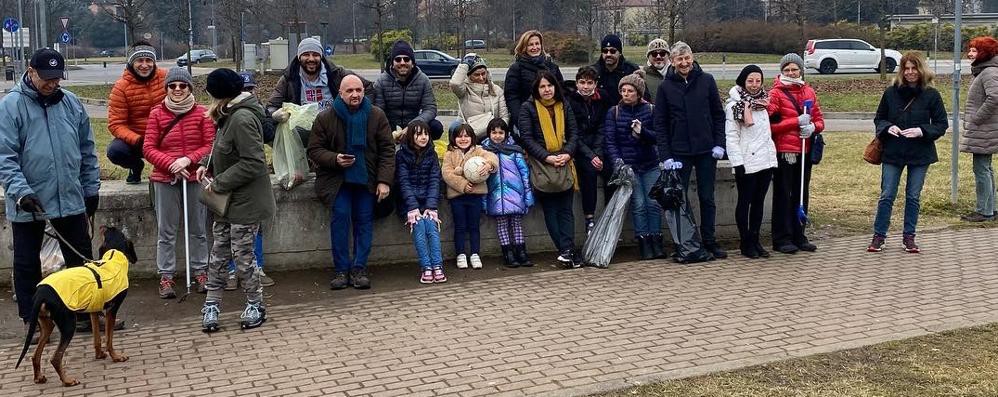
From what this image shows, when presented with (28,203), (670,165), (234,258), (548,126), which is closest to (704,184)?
(670,165)

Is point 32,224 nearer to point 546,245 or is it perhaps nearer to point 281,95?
point 281,95

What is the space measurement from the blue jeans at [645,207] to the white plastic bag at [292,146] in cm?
286

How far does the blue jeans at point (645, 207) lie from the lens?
360 inches

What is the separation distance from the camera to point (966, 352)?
20.7 ft

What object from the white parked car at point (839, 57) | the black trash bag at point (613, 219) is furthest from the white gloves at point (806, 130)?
the white parked car at point (839, 57)

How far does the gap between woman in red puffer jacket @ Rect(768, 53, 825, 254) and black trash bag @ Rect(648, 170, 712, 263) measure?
804mm

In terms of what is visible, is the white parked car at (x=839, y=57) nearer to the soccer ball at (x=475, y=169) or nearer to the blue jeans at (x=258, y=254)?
the soccer ball at (x=475, y=169)

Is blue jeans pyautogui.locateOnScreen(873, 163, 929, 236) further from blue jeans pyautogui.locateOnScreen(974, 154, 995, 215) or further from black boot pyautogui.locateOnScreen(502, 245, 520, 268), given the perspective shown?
black boot pyautogui.locateOnScreen(502, 245, 520, 268)

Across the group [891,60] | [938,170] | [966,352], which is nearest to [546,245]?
[966,352]

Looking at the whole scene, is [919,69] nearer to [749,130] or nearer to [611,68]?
[749,130]

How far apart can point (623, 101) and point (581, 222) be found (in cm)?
124

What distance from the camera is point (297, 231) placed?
8750 millimetres

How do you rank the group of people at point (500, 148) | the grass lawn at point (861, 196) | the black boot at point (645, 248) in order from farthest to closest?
1. the grass lawn at point (861, 196)
2. the black boot at point (645, 248)
3. the group of people at point (500, 148)

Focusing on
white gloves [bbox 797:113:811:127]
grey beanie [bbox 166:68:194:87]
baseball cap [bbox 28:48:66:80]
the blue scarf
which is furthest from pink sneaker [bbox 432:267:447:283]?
white gloves [bbox 797:113:811:127]
